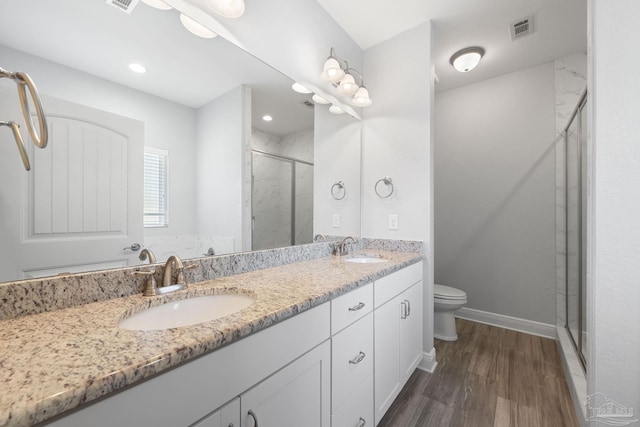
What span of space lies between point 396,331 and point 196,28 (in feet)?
6.09

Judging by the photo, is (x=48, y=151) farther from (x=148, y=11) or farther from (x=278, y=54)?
(x=278, y=54)

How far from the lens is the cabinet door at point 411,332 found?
5.24 ft

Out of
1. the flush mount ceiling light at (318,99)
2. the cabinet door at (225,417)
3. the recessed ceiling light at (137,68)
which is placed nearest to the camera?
the cabinet door at (225,417)

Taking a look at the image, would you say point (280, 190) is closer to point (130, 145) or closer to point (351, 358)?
point (130, 145)

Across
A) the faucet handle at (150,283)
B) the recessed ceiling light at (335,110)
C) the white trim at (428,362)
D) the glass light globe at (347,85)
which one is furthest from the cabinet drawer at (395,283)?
the glass light globe at (347,85)

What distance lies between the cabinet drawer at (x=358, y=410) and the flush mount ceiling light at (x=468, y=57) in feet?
8.65

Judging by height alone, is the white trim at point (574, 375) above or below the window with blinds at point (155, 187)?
below

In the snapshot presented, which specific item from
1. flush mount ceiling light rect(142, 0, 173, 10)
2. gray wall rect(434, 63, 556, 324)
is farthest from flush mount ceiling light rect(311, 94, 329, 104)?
gray wall rect(434, 63, 556, 324)

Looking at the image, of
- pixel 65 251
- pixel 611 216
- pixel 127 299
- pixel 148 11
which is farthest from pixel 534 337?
pixel 148 11

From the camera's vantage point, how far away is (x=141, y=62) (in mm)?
967

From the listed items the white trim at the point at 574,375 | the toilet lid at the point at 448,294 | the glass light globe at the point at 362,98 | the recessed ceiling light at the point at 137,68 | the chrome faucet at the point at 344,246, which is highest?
the glass light globe at the point at 362,98

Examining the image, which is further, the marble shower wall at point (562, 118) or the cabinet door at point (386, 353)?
the marble shower wall at point (562, 118)

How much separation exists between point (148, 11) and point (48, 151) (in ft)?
2.11

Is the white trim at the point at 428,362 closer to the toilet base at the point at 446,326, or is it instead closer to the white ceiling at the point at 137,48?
the toilet base at the point at 446,326
